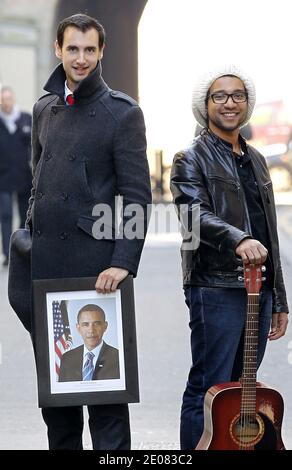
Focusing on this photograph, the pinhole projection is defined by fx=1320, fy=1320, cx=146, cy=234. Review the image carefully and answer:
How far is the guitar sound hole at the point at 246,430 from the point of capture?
206 inches

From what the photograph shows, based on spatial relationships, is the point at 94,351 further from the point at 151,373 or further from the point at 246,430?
the point at 151,373

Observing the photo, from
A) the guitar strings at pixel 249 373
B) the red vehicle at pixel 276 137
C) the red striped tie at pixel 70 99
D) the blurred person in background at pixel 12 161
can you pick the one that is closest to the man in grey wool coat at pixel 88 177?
the red striped tie at pixel 70 99

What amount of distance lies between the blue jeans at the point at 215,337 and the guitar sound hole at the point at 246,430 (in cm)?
32

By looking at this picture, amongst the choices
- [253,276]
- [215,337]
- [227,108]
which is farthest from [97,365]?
[227,108]

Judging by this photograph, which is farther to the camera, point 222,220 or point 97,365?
point 222,220

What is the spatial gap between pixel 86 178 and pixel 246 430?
1192mm

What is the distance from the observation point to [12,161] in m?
15.0

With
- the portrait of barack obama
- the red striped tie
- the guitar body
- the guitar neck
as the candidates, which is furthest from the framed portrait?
the red striped tie

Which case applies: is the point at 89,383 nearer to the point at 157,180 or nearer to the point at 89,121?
the point at 89,121

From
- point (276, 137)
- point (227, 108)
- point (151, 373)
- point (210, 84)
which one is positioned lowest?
point (151, 373)

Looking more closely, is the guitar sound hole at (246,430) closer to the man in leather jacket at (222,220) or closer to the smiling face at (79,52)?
the man in leather jacket at (222,220)

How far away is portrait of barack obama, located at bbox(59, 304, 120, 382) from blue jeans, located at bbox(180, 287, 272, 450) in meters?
0.46
